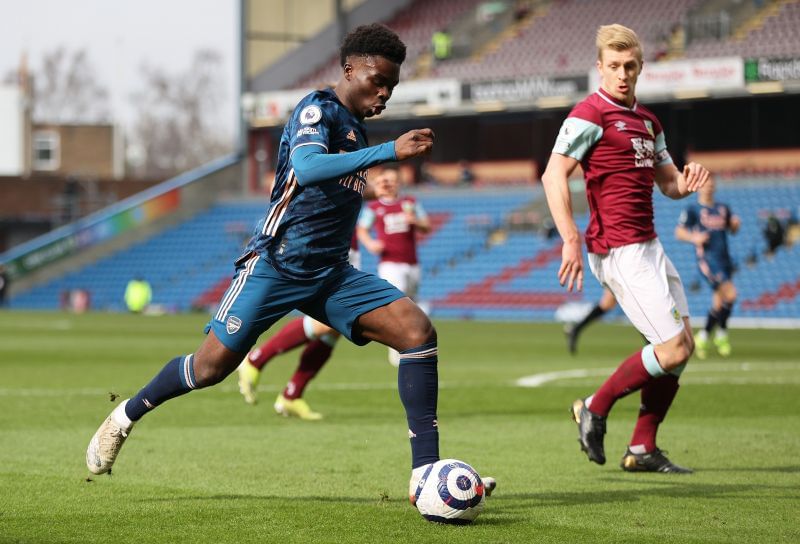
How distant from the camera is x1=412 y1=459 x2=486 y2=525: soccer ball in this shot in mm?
5602

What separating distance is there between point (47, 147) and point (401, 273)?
61772 millimetres

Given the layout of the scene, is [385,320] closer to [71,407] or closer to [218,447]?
[218,447]

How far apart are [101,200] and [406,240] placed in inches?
1780

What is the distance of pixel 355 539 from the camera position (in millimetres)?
5281

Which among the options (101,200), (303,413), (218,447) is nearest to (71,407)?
(303,413)

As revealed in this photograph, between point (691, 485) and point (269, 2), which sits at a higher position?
point (269, 2)

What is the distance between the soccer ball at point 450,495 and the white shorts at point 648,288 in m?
1.88

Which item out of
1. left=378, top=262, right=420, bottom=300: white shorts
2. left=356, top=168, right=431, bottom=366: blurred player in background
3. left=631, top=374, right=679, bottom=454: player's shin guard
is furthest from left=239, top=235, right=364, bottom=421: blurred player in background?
left=378, top=262, right=420, bottom=300: white shorts

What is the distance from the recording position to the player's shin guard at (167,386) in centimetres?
632

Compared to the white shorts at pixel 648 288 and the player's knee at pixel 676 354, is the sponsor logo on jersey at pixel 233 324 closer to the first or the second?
the white shorts at pixel 648 288

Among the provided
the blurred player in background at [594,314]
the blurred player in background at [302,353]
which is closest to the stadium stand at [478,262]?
the blurred player in background at [594,314]

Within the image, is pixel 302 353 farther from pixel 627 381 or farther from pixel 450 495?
pixel 450 495

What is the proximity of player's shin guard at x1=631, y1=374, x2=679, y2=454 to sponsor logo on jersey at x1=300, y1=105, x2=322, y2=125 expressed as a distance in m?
2.82

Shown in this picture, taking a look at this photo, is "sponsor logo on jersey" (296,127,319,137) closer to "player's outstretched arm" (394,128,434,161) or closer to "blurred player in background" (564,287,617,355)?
"player's outstretched arm" (394,128,434,161)
